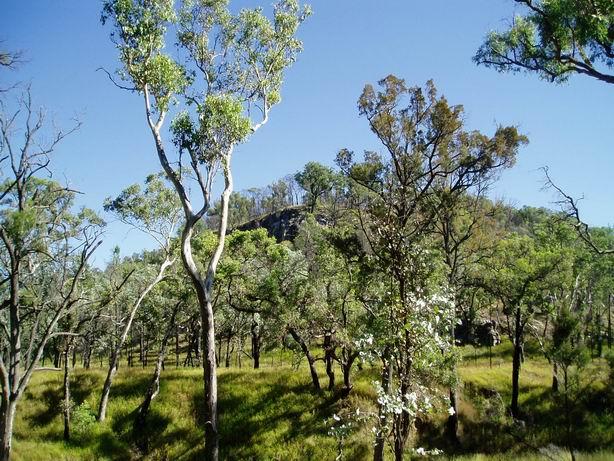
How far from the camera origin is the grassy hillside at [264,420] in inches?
863

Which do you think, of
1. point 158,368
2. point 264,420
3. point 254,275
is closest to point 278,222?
point 254,275

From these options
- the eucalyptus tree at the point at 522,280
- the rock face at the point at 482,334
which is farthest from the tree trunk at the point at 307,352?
the rock face at the point at 482,334

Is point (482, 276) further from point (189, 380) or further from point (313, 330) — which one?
point (189, 380)

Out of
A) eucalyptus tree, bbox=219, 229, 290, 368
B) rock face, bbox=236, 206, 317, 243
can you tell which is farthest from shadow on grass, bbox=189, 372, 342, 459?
rock face, bbox=236, 206, 317, 243

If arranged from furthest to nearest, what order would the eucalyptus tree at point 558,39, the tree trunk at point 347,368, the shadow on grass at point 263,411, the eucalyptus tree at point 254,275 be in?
the eucalyptus tree at point 254,275, the tree trunk at point 347,368, the shadow on grass at point 263,411, the eucalyptus tree at point 558,39

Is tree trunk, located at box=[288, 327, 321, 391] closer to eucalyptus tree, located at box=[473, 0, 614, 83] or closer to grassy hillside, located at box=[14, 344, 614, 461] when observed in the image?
grassy hillside, located at box=[14, 344, 614, 461]

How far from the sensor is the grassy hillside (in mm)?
21922

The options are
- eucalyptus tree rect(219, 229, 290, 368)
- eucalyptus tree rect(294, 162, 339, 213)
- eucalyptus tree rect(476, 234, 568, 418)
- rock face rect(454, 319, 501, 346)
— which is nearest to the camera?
eucalyptus tree rect(219, 229, 290, 368)

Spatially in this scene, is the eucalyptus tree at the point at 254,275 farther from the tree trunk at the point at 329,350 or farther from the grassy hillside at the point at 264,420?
the grassy hillside at the point at 264,420

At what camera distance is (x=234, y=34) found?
15055 mm

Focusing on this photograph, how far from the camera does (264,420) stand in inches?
939

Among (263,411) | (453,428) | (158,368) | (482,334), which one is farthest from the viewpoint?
(482,334)

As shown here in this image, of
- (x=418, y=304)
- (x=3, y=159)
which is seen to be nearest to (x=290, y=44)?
(x=3, y=159)

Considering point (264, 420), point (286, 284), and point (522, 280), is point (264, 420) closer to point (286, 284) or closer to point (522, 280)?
point (286, 284)
